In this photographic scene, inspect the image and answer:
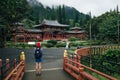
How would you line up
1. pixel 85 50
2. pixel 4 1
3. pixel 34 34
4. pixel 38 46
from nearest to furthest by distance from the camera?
pixel 38 46
pixel 4 1
pixel 85 50
pixel 34 34

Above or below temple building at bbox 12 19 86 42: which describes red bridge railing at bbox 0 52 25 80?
below

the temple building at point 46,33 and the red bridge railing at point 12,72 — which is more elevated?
the temple building at point 46,33

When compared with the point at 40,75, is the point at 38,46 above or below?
above

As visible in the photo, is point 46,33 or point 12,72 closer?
point 12,72

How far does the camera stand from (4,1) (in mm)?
21797

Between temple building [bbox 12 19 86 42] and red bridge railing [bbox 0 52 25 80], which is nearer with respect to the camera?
red bridge railing [bbox 0 52 25 80]

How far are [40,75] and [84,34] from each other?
76832 mm

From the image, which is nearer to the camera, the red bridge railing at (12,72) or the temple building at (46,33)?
the red bridge railing at (12,72)

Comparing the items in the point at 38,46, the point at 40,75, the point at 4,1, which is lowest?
the point at 40,75

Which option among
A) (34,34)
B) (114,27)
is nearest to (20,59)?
(114,27)

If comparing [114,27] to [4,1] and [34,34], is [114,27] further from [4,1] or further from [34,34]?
[4,1]

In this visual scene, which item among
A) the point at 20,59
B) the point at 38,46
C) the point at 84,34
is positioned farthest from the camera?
the point at 84,34

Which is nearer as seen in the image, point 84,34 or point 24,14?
point 24,14

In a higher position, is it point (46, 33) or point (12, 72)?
point (46, 33)
